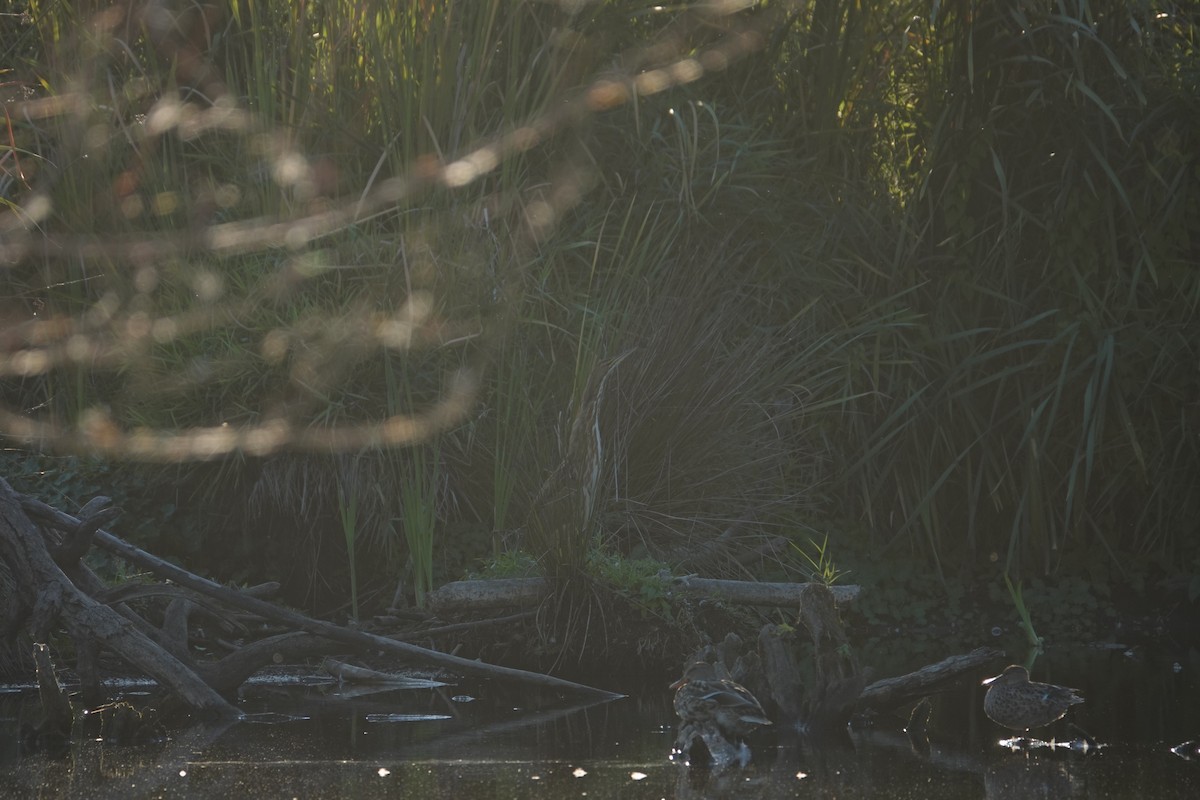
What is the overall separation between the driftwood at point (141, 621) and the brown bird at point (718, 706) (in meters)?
0.94

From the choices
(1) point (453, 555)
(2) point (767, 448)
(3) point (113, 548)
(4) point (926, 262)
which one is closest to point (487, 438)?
(1) point (453, 555)

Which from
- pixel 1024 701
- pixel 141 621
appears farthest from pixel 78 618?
pixel 1024 701

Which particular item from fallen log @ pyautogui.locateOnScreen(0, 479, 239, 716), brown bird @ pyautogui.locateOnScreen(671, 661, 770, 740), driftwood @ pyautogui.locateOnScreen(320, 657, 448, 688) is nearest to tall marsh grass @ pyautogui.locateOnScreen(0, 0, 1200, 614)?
driftwood @ pyautogui.locateOnScreen(320, 657, 448, 688)

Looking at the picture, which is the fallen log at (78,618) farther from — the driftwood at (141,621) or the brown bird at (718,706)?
the brown bird at (718,706)

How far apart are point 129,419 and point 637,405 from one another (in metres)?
1.84

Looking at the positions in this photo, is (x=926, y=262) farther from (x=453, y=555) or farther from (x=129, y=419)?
(x=129, y=419)

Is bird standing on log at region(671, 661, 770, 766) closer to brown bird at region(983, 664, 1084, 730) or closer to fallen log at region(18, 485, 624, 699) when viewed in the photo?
brown bird at region(983, 664, 1084, 730)

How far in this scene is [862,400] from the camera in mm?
5887

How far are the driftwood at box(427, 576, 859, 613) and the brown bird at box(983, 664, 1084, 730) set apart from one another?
3.80 ft

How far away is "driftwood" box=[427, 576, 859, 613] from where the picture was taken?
462 centimetres

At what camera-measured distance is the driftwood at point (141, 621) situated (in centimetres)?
385

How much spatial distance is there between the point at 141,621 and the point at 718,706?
1.90 metres

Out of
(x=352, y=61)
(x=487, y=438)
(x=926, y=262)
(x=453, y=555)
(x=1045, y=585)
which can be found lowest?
(x=1045, y=585)

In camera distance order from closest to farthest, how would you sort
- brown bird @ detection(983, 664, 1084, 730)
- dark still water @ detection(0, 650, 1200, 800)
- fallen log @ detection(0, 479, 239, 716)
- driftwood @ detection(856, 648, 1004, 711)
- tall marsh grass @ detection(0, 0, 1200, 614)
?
dark still water @ detection(0, 650, 1200, 800) → brown bird @ detection(983, 664, 1084, 730) → driftwood @ detection(856, 648, 1004, 711) → fallen log @ detection(0, 479, 239, 716) → tall marsh grass @ detection(0, 0, 1200, 614)
